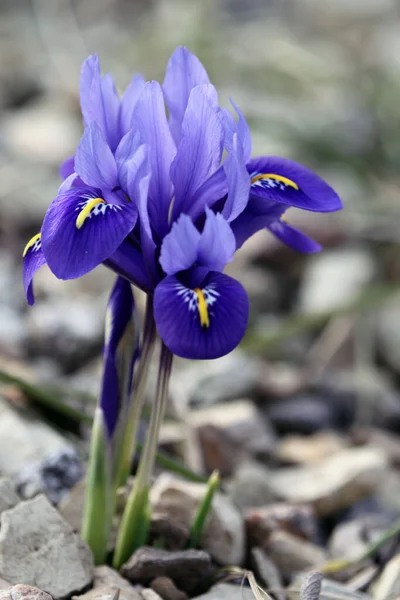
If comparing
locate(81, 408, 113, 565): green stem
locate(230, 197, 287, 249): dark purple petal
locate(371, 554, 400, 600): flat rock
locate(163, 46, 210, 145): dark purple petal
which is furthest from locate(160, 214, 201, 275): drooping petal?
locate(371, 554, 400, 600): flat rock

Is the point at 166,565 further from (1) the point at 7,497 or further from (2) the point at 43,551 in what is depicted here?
(1) the point at 7,497

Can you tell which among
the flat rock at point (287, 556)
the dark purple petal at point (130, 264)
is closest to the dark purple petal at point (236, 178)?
the dark purple petal at point (130, 264)

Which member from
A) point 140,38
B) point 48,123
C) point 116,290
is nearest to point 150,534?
point 116,290

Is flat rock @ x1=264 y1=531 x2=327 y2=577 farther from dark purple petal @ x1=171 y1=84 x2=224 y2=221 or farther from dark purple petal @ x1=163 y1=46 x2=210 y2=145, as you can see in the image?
dark purple petal @ x1=163 y1=46 x2=210 y2=145

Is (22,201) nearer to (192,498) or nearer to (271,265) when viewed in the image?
(271,265)

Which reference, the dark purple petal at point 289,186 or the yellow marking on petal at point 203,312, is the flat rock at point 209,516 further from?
the dark purple petal at point 289,186
